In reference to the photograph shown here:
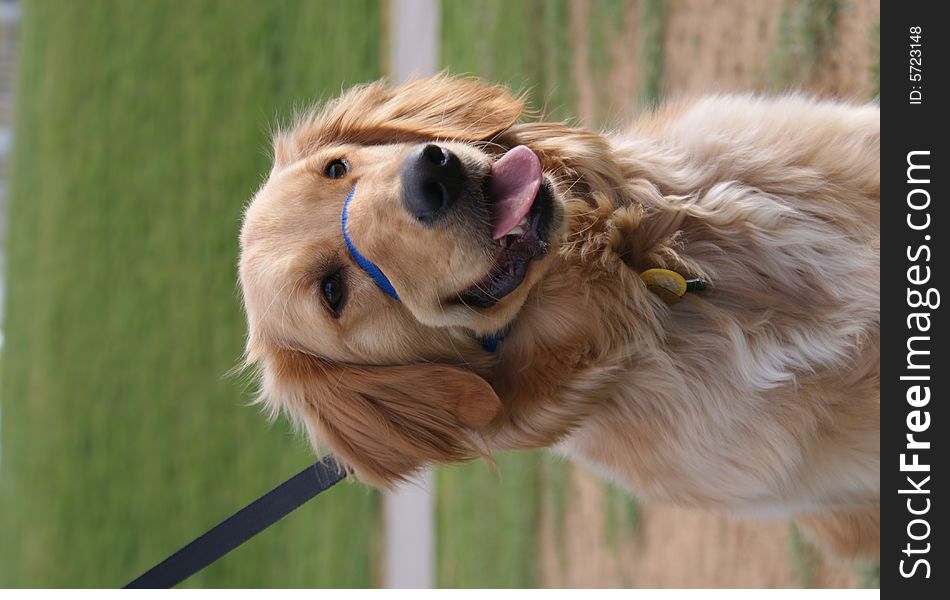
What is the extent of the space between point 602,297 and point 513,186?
0.41 m

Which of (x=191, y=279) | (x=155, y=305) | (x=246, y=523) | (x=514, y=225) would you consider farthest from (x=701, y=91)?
(x=155, y=305)

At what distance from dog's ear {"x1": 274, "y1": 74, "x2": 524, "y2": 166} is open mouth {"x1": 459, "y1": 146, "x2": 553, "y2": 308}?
1.05ft

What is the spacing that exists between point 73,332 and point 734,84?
46.2 feet

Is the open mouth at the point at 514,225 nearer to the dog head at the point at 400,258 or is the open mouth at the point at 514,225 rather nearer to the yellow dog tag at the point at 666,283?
the dog head at the point at 400,258

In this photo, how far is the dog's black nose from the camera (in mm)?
2541

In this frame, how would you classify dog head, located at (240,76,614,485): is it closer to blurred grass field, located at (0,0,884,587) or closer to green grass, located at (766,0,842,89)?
green grass, located at (766,0,842,89)

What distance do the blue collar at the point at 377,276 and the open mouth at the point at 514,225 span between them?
15cm

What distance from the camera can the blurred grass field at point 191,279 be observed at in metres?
6.41

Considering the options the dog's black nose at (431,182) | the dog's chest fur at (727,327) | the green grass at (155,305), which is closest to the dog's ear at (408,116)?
the dog's black nose at (431,182)

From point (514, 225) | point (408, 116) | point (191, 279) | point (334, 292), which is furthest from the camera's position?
point (191, 279)

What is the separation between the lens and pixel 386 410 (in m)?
2.91

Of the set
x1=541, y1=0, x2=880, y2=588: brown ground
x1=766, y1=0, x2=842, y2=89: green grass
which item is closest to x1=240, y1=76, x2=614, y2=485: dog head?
x1=541, y1=0, x2=880, y2=588: brown ground

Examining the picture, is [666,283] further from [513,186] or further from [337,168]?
[337,168]
